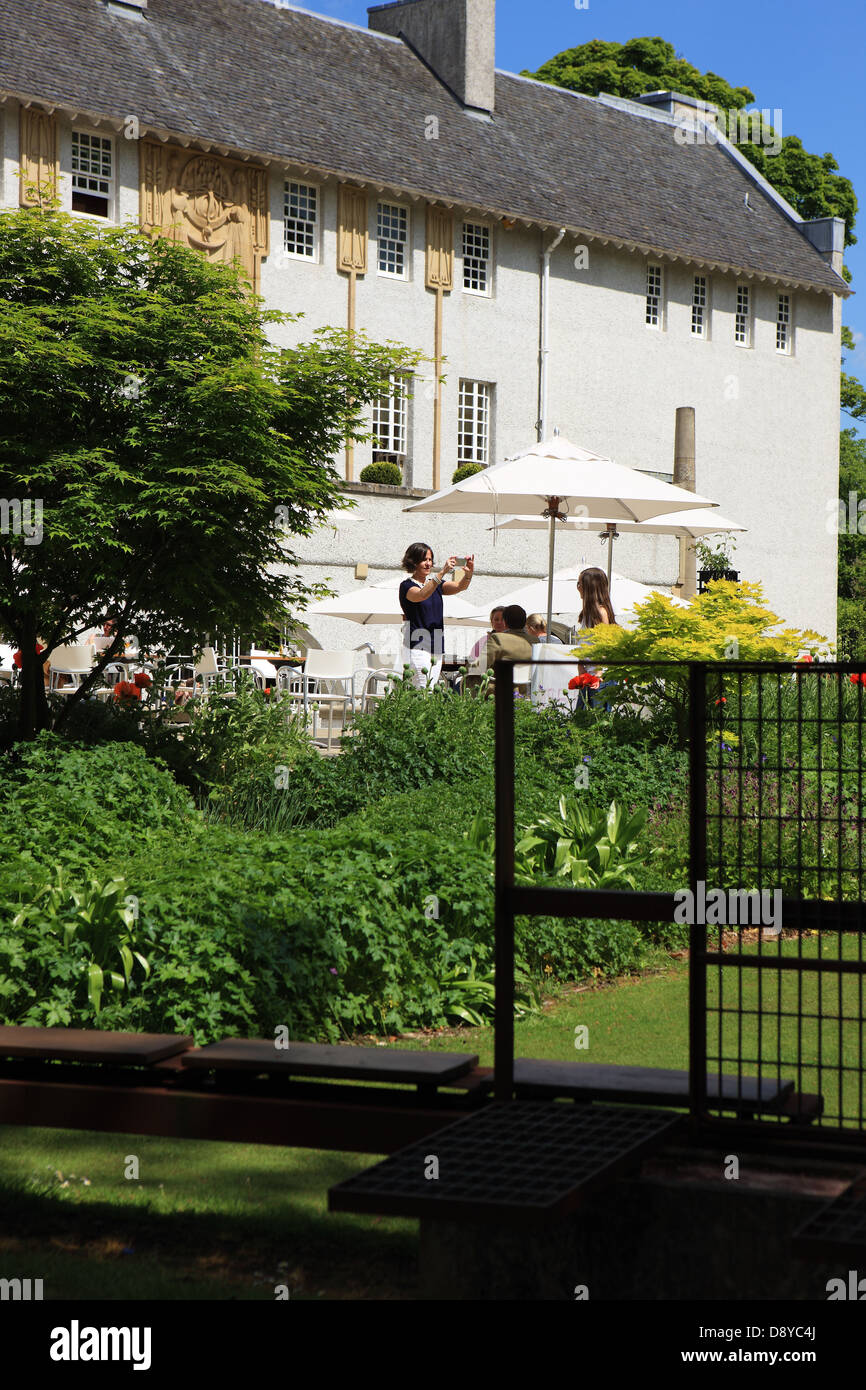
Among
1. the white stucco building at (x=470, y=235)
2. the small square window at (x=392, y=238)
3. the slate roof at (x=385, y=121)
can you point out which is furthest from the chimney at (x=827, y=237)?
the small square window at (x=392, y=238)

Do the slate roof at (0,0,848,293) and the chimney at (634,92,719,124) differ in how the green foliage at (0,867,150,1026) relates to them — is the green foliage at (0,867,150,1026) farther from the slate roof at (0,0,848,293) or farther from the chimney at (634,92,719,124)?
the chimney at (634,92,719,124)

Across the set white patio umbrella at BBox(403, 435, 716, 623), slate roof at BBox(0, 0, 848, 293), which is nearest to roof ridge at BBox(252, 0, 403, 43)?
slate roof at BBox(0, 0, 848, 293)

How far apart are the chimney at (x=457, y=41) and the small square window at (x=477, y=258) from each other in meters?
3.31

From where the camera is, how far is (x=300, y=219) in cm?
2939

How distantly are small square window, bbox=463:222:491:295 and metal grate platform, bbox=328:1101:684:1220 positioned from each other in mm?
29378

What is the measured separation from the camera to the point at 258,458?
1051 cm

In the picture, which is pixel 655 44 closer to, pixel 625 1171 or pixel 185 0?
pixel 185 0

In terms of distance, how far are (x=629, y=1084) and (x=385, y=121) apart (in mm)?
29661

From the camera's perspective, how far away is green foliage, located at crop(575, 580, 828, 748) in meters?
11.7

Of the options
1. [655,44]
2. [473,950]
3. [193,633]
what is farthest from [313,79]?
[473,950]

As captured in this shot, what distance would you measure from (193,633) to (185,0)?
75.1 feet

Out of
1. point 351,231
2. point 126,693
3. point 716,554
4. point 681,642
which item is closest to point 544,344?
point 351,231

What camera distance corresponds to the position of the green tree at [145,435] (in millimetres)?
10203

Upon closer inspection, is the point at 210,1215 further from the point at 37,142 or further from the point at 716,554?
the point at 716,554
